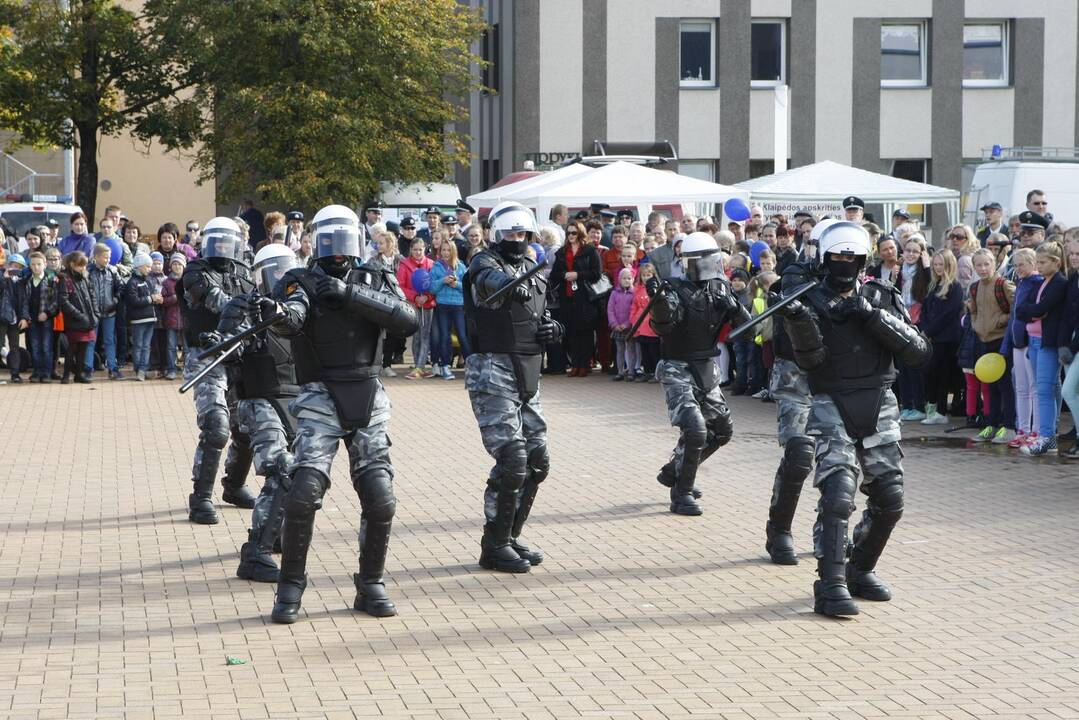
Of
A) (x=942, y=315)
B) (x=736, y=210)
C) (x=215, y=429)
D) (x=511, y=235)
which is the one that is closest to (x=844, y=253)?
(x=511, y=235)

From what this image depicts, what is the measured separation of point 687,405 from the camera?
1062 cm

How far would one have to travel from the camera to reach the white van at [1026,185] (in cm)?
2122

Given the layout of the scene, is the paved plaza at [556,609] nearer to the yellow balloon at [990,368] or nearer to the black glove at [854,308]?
the yellow balloon at [990,368]

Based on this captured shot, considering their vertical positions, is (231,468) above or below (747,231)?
below

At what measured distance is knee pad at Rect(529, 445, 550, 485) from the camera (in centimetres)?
905

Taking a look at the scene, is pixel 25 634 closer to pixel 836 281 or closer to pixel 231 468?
pixel 231 468

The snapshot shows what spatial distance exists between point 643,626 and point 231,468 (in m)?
4.10

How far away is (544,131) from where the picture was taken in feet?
113

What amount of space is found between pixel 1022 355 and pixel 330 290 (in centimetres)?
799

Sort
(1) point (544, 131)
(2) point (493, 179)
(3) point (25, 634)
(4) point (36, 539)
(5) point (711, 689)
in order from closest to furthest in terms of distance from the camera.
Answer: (5) point (711, 689) → (3) point (25, 634) → (4) point (36, 539) → (1) point (544, 131) → (2) point (493, 179)

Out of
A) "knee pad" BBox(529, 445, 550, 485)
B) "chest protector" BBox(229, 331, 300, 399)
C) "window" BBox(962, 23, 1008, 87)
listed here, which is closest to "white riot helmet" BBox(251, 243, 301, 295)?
"chest protector" BBox(229, 331, 300, 399)

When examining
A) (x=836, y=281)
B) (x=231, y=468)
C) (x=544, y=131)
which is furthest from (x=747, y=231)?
(x=544, y=131)

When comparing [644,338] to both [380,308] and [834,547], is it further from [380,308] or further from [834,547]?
[380,308]

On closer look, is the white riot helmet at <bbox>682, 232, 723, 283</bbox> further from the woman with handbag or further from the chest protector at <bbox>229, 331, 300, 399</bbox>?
the woman with handbag
